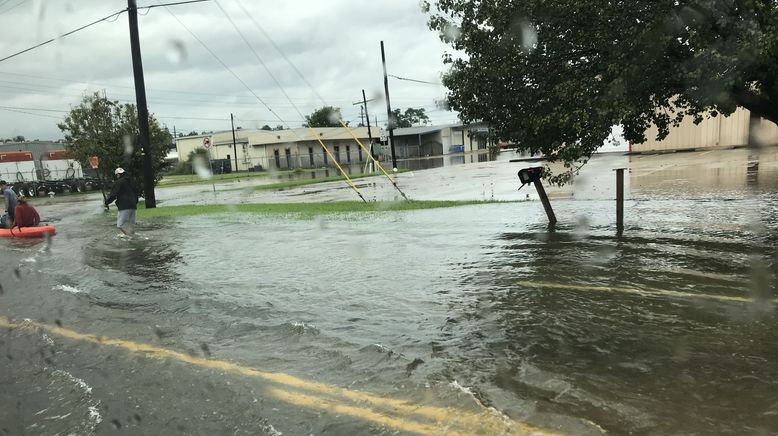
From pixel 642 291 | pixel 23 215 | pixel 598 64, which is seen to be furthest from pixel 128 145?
pixel 642 291

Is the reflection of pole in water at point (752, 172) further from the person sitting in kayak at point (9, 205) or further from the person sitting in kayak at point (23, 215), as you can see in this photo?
the person sitting in kayak at point (9, 205)

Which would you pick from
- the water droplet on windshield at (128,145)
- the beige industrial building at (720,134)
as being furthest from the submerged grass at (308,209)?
the beige industrial building at (720,134)

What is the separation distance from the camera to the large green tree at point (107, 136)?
2444 centimetres

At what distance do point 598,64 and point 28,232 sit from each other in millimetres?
13925

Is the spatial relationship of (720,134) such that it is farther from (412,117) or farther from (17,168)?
(412,117)

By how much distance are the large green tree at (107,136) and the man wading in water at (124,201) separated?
39.3 feet

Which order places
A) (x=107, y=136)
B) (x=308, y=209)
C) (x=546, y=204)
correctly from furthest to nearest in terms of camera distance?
(x=107, y=136) < (x=308, y=209) < (x=546, y=204)

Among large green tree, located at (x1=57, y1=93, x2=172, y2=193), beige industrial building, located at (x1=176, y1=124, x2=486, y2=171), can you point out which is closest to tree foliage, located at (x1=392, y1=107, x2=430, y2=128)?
beige industrial building, located at (x1=176, y1=124, x2=486, y2=171)

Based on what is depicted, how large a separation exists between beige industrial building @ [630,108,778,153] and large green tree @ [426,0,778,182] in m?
25.2

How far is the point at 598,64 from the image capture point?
26.1 ft

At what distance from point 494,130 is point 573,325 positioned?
5.01 m

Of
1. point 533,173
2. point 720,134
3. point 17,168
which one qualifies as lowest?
point 533,173

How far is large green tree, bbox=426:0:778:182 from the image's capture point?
6.28m

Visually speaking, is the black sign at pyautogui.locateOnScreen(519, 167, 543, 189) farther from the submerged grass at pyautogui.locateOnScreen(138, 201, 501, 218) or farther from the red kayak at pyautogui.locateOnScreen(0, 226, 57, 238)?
the red kayak at pyautogui.locateOnScreen(0, 226, 57, 238)
